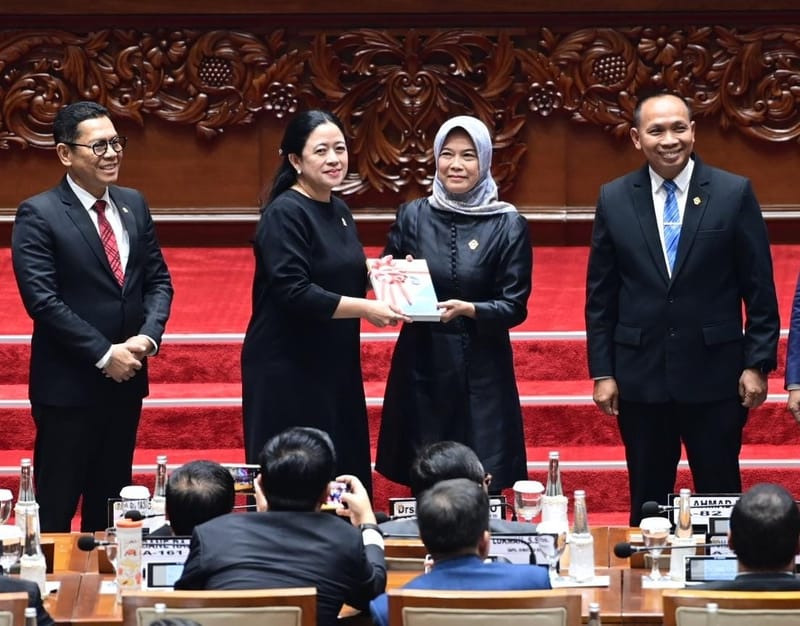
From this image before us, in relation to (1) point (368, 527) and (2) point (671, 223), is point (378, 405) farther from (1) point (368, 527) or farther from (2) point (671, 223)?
(1) point (368, 527)

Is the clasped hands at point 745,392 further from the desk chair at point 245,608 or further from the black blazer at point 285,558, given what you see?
the desk chair at point 245,608

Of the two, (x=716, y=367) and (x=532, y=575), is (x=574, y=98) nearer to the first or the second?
(x=716, y=367)

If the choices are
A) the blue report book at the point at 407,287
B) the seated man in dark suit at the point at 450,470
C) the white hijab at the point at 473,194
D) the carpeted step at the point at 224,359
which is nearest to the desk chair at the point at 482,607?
the seated man in dark suit at the point at 450,470

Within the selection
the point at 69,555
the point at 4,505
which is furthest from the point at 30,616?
the point at 69,555

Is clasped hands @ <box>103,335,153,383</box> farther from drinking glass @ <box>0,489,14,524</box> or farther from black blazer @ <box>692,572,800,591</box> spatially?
black blazer @ <box>692,572,800,591</box>

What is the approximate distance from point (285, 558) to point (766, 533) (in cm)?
96

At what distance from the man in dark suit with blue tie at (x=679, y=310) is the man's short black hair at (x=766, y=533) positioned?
1.53 m

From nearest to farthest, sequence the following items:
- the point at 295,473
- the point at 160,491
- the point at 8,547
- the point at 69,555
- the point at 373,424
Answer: the point at 295,473 → the point at 8,547 → the point at 69,555 → the point at 160,491 → the point at 373,424

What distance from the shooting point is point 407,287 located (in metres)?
4.85

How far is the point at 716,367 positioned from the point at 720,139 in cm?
309

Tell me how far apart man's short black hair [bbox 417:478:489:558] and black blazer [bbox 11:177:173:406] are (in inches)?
69.7

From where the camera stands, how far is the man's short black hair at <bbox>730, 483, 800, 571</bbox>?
10.8ft

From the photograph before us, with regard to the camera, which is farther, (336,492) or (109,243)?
(109,243)

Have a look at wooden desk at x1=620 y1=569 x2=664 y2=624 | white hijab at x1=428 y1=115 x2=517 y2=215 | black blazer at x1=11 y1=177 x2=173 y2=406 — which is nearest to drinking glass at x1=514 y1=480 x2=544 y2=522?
wooden desk at x1=620 y1=569 x2=664 y2=624
